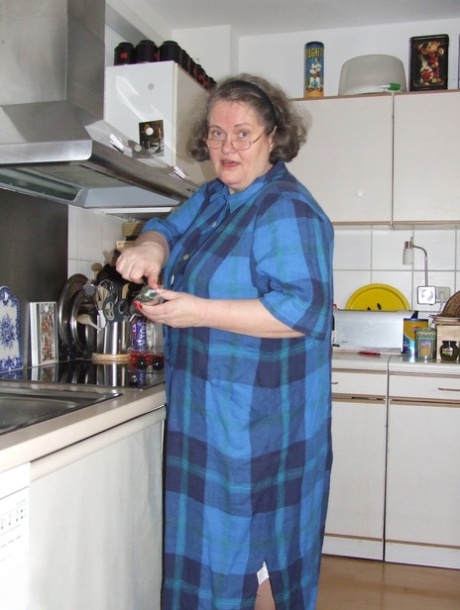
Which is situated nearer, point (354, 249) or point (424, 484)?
point (424, 484)

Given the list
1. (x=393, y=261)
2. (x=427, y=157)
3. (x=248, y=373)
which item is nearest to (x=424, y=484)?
(x=393, y=261)

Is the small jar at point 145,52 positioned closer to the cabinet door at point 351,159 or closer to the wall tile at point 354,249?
the cabinet door at point 351,159

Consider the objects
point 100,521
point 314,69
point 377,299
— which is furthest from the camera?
point 377,299

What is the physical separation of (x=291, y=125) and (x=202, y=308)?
1.56 feet

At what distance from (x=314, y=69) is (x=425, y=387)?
5.03 ft

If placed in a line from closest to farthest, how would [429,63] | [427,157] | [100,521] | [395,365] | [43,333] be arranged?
[100,521] < [43,333] < [395,365] < [427,157] < [429,63]

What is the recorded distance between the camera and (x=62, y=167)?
155 centimetres

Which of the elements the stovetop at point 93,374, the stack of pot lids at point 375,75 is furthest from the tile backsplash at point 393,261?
the stovetop at point 93,374

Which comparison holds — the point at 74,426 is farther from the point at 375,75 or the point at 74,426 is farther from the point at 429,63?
the point at 429,63

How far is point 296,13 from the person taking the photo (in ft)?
9.12

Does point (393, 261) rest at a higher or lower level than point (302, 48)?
lower

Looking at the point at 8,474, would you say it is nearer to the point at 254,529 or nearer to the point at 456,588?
the point at 254,529

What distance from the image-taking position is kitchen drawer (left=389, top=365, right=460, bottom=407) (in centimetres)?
230

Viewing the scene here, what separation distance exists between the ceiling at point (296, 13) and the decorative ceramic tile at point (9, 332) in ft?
5.17
